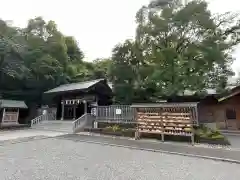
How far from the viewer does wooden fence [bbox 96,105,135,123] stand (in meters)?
11.4

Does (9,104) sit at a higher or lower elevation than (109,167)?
higher

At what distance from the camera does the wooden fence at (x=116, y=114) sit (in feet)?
37.5

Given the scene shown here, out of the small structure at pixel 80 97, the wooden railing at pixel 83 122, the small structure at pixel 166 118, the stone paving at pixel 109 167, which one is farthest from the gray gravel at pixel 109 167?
the small structure at pixel 80 97

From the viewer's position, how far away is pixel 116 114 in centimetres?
1198

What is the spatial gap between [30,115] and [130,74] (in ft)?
47.1

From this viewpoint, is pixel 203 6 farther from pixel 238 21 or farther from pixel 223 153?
pixel 223 153

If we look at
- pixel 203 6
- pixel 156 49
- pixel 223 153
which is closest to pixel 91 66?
pixel 156 49

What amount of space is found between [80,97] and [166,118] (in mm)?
Answer: 9226

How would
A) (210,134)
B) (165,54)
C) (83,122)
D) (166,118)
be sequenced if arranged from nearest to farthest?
(210,134), (166,118), (165,54), (83,122)

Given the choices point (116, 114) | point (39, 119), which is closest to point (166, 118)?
point (116, 114)

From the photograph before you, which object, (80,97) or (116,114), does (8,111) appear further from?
(116,114)

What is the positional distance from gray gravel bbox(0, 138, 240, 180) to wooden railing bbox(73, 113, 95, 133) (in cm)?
602

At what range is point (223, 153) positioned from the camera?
630 cm

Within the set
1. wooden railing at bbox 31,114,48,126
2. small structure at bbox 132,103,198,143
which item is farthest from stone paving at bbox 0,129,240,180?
wooden railing at bbox 31,114,48,126
